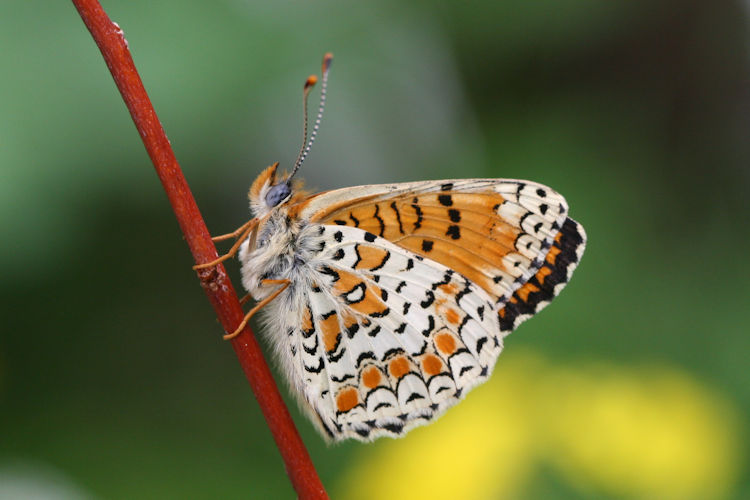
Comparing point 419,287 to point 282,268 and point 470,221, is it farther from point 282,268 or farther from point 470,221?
point 282,268

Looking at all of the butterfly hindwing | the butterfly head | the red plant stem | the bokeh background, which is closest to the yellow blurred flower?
the bokeh background

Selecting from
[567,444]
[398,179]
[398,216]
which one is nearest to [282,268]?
[398,216]

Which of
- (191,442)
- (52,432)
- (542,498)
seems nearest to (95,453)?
(52,432)

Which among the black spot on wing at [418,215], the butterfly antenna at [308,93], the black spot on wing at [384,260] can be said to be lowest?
the black spot on wing at [384,260]

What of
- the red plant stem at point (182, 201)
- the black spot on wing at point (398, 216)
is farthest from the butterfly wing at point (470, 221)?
the red plant stem at point (182, 201)

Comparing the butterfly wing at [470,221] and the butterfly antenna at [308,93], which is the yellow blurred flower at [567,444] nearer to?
the butterfly wing at [470,221]

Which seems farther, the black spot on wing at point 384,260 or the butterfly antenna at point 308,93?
the black spot on wing at point 384,260

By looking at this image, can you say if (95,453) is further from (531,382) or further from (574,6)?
(574,6)
